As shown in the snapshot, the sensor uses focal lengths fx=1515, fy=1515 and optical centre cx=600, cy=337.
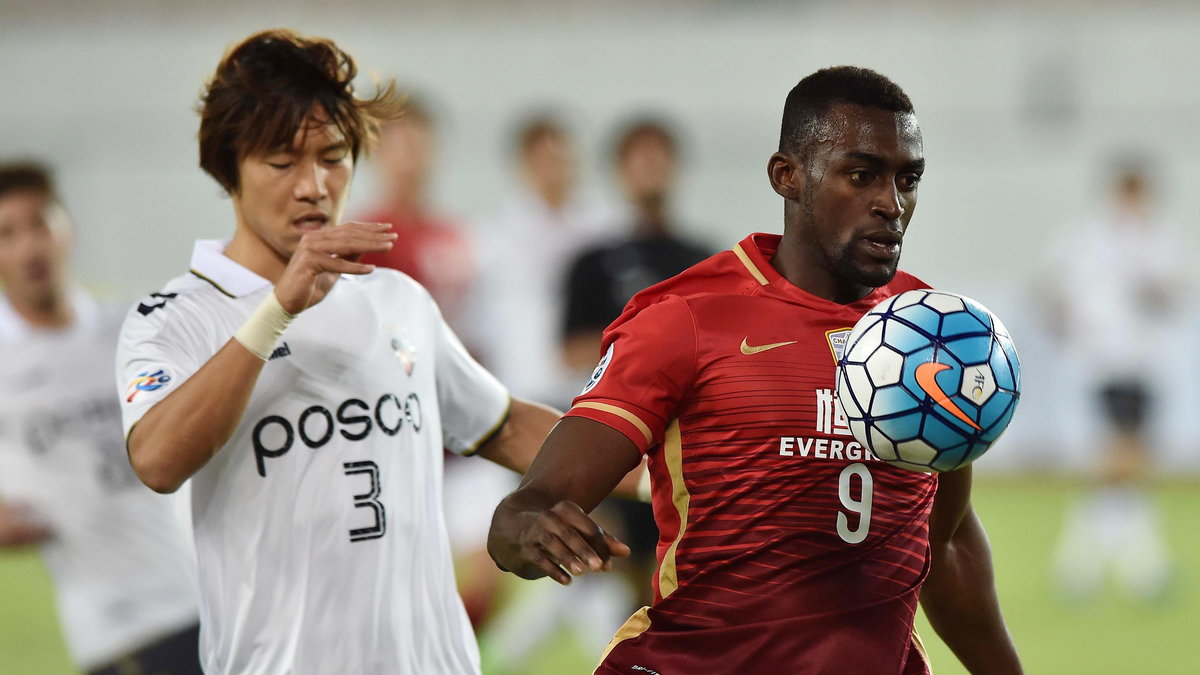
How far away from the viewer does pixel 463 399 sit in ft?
12.0

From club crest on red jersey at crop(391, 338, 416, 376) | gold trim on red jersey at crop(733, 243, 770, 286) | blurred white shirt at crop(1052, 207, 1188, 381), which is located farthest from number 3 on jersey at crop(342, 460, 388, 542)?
blurred white shirt at crop(1052, 207, 1188, 381)

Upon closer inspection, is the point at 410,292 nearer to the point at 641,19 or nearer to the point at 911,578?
the point at 911,578

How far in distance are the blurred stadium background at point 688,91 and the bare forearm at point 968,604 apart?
15769 mm

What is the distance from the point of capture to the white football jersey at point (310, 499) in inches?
127

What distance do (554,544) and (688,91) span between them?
18.2 m

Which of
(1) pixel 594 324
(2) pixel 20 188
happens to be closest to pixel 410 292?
(2) pixel 20 188

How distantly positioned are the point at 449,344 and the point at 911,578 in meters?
1.27

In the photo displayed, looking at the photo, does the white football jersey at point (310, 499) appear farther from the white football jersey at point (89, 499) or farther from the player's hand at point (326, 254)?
the white football jersey at point (89, 499)

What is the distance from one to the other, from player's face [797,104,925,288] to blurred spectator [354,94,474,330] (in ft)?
13.4

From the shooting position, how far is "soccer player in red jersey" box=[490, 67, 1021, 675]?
2814mm

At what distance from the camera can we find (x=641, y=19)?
805 inches

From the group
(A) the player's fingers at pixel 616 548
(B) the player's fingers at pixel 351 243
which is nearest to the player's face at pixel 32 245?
(B) the player's fingers at pixel 351 243

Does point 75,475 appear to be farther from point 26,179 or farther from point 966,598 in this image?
point 966,598

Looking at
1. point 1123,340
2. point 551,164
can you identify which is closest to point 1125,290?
point 1123,340
